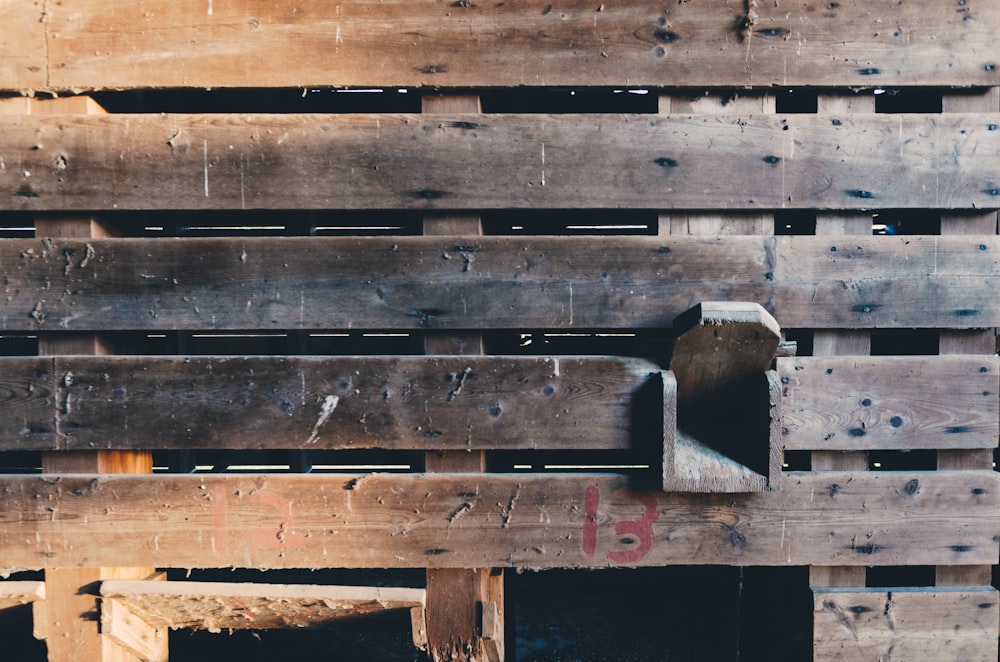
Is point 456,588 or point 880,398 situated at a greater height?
point 880,398

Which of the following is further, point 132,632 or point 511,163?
point 132,632

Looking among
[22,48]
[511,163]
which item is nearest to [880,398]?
[511,163]

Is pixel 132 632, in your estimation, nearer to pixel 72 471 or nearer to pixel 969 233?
pixel 72 471

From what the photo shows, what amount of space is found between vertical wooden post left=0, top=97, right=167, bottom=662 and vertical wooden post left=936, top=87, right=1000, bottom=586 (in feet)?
9.96

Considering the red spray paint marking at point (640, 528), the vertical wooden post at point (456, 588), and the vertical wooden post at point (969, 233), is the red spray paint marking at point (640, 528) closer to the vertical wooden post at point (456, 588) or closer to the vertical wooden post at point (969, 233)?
the vertical wooden post at point (456, 588)

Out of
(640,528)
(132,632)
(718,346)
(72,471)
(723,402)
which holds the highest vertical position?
(718,346)

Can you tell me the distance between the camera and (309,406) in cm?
200

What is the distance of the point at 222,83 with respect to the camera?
201 cm

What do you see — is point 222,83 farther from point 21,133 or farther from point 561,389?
point 561,389

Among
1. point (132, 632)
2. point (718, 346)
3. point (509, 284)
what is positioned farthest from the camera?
point (132, 632)

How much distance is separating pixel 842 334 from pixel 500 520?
4.61ft

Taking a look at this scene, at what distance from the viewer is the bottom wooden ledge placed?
2.03 m

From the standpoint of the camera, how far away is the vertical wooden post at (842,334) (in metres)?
2.01

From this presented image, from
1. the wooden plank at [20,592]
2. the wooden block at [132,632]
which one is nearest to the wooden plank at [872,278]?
the wooden block at [132,632]
